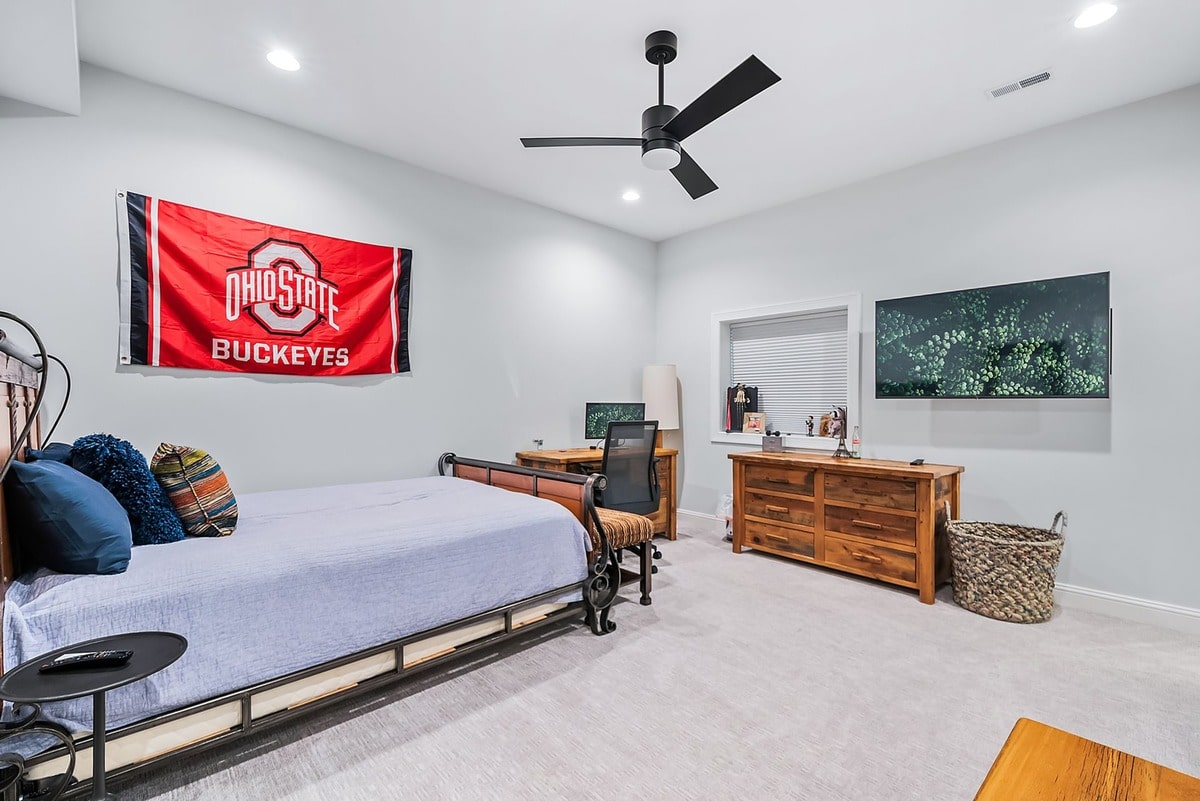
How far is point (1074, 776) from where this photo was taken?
38.7 inches

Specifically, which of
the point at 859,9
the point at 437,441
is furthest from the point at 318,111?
the point at 859,9

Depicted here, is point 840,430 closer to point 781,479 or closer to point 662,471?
point 781,479

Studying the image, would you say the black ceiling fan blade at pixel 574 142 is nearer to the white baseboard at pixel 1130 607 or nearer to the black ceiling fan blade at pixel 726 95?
the black ceiling fan blade at pixel 726 95

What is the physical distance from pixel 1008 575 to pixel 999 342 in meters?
1.37

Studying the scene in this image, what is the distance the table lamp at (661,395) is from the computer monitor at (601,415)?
176 mm

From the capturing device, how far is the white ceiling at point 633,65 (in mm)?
2301

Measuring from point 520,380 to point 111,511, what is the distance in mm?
2879

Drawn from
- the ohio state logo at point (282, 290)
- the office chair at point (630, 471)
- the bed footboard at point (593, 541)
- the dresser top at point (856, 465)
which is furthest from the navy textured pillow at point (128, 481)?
the dresser top at point (856, 465)

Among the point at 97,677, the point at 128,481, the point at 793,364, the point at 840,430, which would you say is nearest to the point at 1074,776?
the point at 97,677

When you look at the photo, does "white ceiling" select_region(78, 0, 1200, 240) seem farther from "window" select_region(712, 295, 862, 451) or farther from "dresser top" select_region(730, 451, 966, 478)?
"dresser top" select_region(730, 451, 966, 478)

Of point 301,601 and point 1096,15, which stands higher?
point 1096,15

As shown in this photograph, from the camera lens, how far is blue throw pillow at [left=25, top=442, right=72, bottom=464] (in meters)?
1.84

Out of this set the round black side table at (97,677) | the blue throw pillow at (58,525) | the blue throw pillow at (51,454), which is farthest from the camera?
the blue throw pillow at (51,454)

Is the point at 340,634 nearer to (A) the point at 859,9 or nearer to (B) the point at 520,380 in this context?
(B) the point at 520,380
